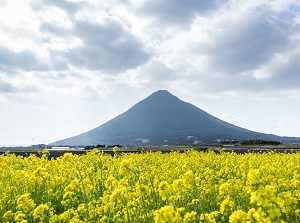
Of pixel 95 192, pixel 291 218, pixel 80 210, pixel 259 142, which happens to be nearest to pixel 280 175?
pixel 291 218

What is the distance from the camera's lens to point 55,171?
434 inches

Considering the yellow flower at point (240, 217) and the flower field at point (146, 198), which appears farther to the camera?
the flower field at point (146, 198)

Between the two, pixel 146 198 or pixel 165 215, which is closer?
pixel 165 215

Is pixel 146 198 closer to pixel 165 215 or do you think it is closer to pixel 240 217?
pixel 165 215

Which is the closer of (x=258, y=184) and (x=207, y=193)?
(x=258, y=184)

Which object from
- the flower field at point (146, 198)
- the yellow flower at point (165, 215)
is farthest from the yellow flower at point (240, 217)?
the yellow flower at point (165, 215)

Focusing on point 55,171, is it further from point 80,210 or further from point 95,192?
point 80,210

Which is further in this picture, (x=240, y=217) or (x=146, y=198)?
(x=146, y=198)

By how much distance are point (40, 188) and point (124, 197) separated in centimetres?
529

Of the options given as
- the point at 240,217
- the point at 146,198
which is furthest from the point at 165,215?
the point at 146,198

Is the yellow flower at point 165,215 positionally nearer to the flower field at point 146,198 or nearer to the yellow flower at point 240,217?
the flower field at point 146,198

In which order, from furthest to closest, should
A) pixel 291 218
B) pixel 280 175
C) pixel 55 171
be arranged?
pixel 55 171 → pixel 280 175 → pixel 291 218

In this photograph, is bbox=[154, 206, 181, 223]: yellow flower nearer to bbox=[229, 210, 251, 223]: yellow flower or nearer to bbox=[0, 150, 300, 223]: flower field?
bbox=[0, 150, 300, 223]: flower field

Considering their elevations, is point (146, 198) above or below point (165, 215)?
below
